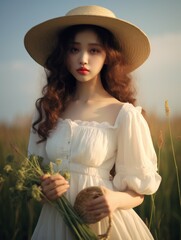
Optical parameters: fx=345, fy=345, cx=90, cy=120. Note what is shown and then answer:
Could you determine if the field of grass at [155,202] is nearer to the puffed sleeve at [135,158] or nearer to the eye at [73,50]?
the puffed sleeve at [135,158]

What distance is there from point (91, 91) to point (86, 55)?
0.60 feet

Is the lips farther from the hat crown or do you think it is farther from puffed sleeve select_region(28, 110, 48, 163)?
puffed sleeve select_region(28, 110, 48, 163)

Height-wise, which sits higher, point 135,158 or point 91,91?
point 91,91

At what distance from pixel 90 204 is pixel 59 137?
0.99ft

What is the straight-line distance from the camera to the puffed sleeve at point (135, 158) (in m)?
1.21

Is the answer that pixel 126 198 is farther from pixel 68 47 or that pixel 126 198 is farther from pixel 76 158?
pixel 68 47

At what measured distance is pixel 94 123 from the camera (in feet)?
4.25

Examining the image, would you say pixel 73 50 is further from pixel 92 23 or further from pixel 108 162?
pixel 108 162

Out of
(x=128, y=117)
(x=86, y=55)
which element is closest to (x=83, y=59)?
(x=86, y=55)

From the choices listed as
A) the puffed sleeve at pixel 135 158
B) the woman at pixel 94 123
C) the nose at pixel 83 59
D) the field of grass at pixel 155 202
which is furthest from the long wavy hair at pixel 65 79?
the field of grass at pixel 155 202

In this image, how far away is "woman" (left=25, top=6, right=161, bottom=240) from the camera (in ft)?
4.01

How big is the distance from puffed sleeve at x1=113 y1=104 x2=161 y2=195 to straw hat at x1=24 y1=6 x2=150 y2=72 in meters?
0.31

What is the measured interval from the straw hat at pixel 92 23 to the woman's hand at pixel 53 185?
1.94 ft

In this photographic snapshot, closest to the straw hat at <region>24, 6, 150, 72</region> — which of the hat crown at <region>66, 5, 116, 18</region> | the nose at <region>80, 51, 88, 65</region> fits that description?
the hat crown at <region>66, 5, 116, 18</region>
